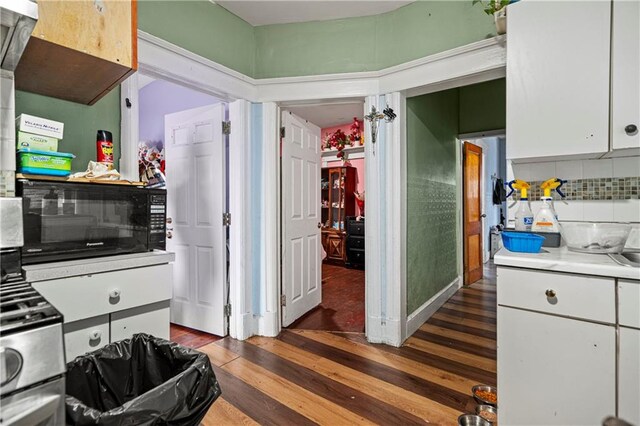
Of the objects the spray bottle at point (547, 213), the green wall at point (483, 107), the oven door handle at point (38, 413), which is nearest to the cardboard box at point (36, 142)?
the oven door handle at point (38, 413)

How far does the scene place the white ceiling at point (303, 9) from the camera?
93.9 inches

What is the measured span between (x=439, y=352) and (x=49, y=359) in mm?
2416

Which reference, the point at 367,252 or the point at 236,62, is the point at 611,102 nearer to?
the point at 367,252

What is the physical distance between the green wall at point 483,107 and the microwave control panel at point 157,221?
369cm

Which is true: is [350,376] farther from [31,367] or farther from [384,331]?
[31,367]

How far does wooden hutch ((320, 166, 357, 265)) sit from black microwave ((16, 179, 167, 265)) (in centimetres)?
425

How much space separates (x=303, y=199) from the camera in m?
3.16

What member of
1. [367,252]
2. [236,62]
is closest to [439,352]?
[367,252]

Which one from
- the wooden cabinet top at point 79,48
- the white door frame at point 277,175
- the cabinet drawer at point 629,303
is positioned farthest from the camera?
the white door frame at point 277,175

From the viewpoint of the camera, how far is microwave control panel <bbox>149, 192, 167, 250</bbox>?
1589mm

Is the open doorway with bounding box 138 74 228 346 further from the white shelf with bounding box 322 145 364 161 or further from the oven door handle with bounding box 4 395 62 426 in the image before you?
the white shelf with bounding box 322 145 364 161

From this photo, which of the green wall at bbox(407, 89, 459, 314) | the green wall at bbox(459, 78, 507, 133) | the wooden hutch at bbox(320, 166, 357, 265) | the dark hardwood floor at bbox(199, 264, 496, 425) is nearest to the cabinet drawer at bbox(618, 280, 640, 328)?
the dark hardwood floor at bbox(199, 264, 496, 425)

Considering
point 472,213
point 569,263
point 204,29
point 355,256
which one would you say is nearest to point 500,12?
point 569,263

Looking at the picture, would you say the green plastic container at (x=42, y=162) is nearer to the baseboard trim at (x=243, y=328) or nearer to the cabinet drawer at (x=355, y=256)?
the baseboard trim at (x=243, y=328)
